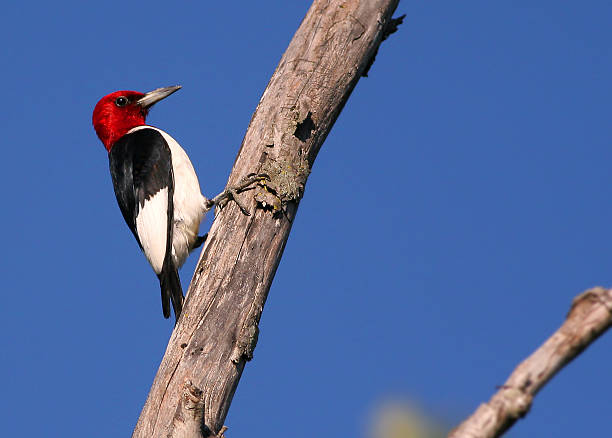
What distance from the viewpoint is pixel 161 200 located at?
4.93 m

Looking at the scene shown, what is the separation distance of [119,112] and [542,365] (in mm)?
5033

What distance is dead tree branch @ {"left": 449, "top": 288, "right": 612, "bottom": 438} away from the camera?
150 centimetres

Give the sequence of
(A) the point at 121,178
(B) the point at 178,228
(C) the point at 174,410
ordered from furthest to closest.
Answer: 1. (A) the point at 121,178
2. (B) the point at 178,228
3. (C) the point at 174,410

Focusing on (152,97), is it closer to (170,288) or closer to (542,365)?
(170,288)

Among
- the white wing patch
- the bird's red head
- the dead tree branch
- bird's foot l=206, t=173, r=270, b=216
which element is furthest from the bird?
the dead tree branch

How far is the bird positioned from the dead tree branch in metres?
3.10

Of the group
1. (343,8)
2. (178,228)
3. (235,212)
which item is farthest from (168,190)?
(343,8)

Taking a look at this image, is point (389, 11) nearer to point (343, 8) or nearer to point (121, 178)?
point (343, 8)

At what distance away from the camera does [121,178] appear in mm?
5262

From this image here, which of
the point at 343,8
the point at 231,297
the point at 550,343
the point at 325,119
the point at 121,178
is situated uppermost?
the point at 121,178

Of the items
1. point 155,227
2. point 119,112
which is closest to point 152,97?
point 119,112

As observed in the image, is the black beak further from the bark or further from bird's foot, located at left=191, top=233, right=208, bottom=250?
the bark

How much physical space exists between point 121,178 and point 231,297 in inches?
94.9

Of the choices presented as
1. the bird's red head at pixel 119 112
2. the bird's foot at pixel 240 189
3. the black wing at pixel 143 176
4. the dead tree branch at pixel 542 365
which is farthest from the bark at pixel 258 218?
the bird's red head at pixel 119 112
